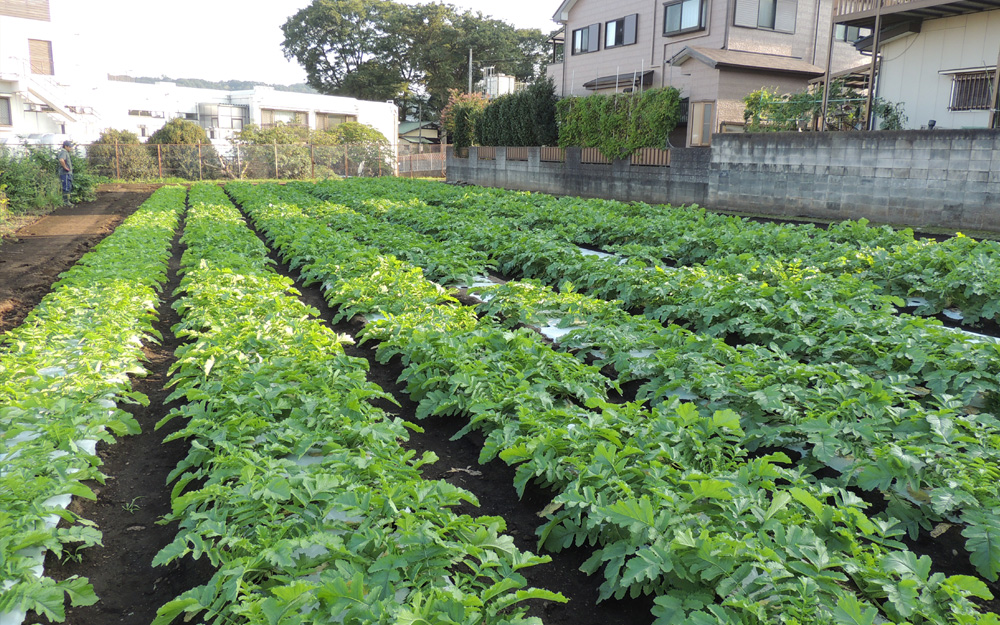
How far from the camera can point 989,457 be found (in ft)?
11.4

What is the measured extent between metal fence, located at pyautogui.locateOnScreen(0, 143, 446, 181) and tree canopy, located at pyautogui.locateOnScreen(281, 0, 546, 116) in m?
17.8

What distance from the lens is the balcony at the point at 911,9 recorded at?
1418cm

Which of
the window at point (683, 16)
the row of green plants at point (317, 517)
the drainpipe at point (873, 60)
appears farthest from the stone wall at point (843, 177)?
the row of green plants at point (317, 517)

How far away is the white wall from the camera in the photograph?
48.3 ft

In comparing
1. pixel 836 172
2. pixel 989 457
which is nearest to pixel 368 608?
pixel 989 457

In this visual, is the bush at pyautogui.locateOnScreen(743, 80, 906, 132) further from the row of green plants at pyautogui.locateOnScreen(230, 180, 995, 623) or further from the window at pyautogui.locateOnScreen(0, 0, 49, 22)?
the window at pyautogui.locateOnScreen(0, 0, 49, 22)

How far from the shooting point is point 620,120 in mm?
20859

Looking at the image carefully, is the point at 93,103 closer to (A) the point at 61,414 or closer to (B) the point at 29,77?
(B) the point at 29,77

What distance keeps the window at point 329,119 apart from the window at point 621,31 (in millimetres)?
24658

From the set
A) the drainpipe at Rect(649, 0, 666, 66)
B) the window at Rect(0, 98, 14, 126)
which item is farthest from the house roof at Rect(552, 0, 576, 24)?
the window at Rect(0, 98, 14, 126)

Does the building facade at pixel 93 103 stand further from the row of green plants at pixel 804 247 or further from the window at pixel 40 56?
the row of green plants at pixel 804 247

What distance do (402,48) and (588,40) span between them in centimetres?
2959

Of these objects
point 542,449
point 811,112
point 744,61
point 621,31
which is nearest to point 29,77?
point 621,31

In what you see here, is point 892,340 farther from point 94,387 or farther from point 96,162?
point 96,162
